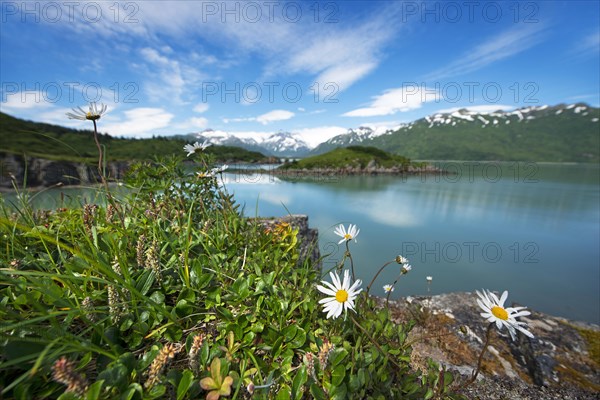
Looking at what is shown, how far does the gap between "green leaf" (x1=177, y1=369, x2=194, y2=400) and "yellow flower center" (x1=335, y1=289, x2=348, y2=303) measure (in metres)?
0.77

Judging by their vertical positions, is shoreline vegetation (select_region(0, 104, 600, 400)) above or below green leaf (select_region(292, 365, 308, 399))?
above

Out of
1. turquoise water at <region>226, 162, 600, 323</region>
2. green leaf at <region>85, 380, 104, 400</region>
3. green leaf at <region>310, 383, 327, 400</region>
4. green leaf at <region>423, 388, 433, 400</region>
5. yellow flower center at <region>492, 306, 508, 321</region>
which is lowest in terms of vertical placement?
turquoise water at <region>226, 162, 600, 323</region>

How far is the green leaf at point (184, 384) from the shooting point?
917mm

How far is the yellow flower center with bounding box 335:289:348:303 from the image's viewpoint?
53.0 inches

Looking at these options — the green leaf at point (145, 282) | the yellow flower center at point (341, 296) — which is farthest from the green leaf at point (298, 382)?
the green leaf at point (145, 282)

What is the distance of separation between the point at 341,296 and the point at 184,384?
2.69ft

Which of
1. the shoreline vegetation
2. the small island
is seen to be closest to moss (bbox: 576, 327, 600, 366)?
the shoreline vegetation

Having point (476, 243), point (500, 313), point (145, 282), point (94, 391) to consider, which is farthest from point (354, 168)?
point (94, 391)

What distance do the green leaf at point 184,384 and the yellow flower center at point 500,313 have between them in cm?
154

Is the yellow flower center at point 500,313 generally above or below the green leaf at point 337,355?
above

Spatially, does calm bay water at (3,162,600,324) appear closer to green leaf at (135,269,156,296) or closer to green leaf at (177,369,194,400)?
green leaf at (135,269,156,296)

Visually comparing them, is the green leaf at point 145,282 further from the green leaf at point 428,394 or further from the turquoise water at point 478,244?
the turquoise water at point 478,244

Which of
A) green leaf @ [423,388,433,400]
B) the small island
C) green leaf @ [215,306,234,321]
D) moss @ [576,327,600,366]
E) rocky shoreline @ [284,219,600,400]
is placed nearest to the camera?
green leaf @ [423,388,433,400]

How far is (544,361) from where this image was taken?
417cm
